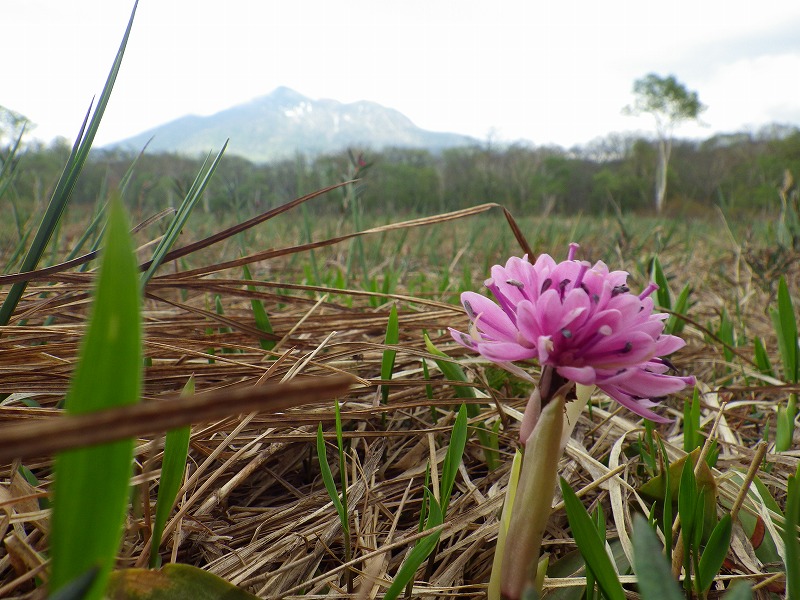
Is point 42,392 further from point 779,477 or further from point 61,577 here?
point 779,477

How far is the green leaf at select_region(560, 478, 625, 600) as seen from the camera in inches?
20.2

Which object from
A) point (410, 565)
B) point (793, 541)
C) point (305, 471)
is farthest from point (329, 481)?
point (793, 541)

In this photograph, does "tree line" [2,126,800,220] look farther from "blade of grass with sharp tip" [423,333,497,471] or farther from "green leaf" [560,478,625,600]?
"green leaf" [560,478,625,600]

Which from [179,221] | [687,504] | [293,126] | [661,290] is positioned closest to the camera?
[687,504]

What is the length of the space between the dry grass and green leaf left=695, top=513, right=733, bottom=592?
11cm

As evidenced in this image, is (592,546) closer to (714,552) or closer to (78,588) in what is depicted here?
(714,552)

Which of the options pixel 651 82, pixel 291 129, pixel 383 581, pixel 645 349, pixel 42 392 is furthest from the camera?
pixel 291 129

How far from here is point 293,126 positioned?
476 ft

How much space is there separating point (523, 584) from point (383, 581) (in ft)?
0.60

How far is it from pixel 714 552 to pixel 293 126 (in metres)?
156

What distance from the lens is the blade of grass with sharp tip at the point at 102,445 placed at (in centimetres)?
27

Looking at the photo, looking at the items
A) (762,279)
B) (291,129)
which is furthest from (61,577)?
(291,129)

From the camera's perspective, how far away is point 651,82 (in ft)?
82.4

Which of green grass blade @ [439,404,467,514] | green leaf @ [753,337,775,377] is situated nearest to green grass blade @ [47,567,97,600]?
green grass blade @ [439,404,467,514]
